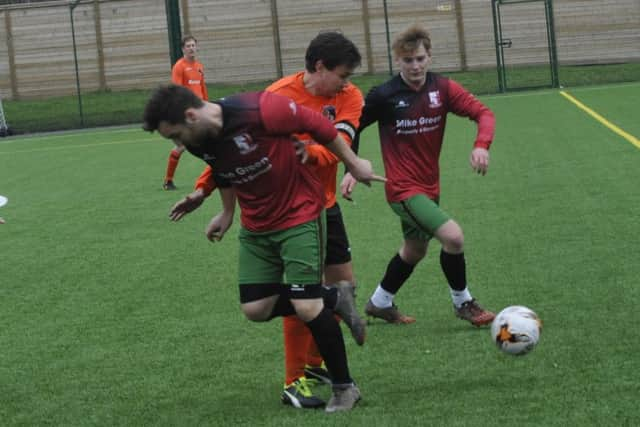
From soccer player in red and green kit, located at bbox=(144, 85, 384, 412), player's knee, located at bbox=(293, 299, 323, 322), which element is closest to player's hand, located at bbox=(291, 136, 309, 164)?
soccer player in red and green kit, located at bbox=(144, 85, 384, 412)

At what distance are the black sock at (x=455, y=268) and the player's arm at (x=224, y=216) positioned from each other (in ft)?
5.69

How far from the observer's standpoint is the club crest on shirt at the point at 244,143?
5184mm

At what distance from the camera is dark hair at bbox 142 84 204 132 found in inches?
197

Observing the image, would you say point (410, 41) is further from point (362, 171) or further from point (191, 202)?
point (191, 202)

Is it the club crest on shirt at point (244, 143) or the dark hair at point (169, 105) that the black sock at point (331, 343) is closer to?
the club crest on shirt at point (244, 143)

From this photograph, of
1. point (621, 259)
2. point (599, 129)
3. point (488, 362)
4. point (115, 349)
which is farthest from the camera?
point (599, 129)

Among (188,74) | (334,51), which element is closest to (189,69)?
(188,74)

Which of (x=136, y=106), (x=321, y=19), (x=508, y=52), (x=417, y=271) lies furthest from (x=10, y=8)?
(x=417, y=271)

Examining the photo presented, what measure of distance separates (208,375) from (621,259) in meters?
3.77

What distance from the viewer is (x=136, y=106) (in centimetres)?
2920

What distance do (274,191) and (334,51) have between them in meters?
0.79

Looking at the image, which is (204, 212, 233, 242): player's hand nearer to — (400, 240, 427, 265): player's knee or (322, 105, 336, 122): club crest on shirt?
(322, 105, 336, 122): club crest on shirt

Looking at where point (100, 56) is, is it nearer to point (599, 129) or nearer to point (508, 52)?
point (508, 52)

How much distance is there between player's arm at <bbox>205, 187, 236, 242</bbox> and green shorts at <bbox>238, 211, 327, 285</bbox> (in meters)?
0.23
